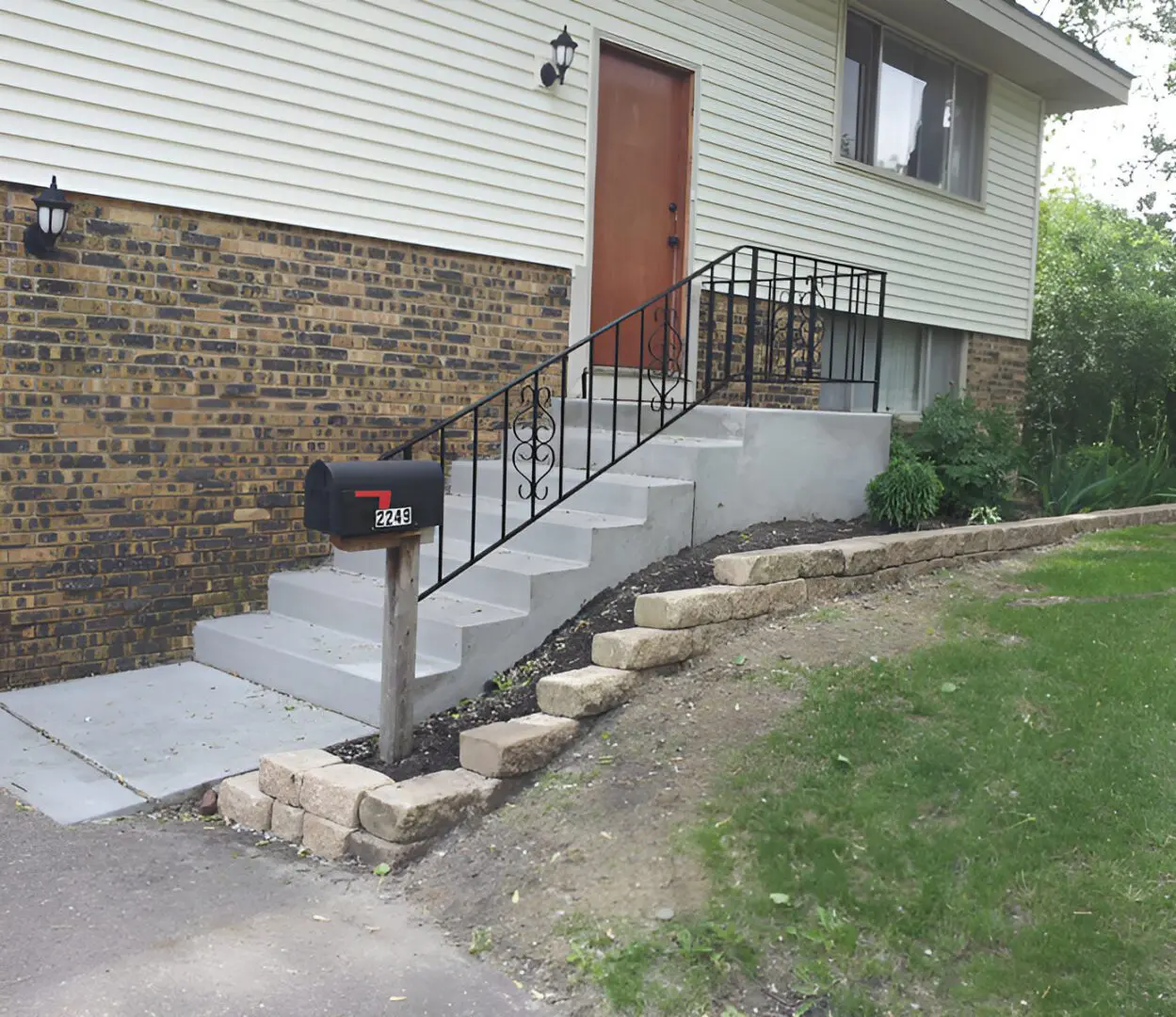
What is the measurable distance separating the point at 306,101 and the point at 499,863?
452cm

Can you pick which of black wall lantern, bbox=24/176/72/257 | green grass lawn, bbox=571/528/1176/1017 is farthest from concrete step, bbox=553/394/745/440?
black wall lantern, bbox=24/176/72/257

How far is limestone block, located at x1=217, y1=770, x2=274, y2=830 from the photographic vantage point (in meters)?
3.94

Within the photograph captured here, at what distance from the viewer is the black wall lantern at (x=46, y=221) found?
199 inches

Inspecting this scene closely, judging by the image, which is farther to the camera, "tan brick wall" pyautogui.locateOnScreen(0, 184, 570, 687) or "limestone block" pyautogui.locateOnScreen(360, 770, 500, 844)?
"tan brick wall" pyautogui.locateOnScreen(0, 184, 570, 687)

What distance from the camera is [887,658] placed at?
4.58 meters

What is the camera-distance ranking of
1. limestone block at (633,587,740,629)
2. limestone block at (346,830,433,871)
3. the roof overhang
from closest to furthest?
limestone block at (346,830,433,871) → limestone block at (633,587,740,629) → the roof overhang

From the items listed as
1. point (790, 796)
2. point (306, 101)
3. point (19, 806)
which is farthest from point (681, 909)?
point (306, 101)

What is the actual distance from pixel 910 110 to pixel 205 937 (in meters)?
10.2

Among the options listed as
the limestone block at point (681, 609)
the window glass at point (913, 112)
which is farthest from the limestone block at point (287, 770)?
the window glass at point (913, 112)

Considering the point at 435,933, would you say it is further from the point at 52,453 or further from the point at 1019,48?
the point at 1019,48

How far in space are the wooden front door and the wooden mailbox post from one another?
3932mm

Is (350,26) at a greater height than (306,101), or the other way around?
(350,26)

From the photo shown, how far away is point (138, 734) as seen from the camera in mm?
4609

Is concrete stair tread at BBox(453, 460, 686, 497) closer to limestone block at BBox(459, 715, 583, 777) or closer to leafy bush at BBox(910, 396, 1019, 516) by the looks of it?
limestone block at BBox(459, 715, 583, 777)
